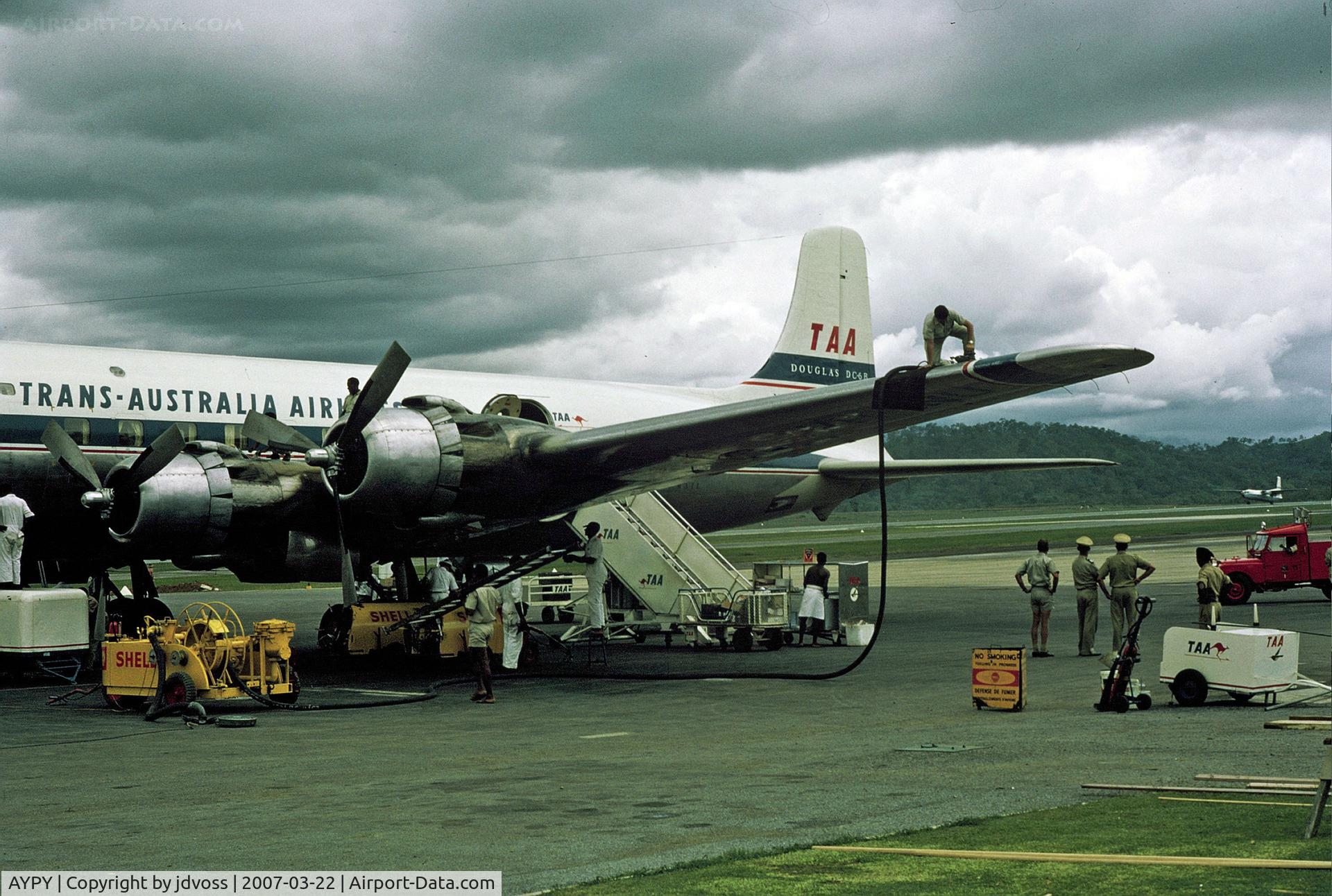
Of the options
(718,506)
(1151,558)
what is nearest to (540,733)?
(718,506)

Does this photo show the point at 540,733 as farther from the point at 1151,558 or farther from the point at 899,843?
the point at 1151,558

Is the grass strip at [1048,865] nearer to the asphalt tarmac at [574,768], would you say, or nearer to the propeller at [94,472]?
the asphalt tarmac at [574,768]

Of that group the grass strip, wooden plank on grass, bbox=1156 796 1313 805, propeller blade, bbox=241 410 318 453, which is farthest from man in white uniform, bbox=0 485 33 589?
wooden plank on grass, bbox=1156 796 1313 805

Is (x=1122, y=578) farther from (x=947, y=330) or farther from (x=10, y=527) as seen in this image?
(x=10, y=527)

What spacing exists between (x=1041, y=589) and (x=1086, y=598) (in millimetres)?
687

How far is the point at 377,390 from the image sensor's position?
16188 mm

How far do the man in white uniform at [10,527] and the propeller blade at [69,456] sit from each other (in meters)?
0.72

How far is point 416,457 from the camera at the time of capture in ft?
52.9

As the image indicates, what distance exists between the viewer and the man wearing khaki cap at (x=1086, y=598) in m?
18.8

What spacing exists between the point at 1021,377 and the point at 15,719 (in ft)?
38.1

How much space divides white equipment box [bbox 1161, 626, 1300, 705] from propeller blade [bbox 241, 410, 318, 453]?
1090cm

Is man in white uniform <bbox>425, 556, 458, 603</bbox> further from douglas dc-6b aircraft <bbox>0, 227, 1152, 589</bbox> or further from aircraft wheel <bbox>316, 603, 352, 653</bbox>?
douglas dc-6b aircraft <bbox>0, 227, 1152, 589</bbox>

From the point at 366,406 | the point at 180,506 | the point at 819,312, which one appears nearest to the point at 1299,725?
the point at 366,406

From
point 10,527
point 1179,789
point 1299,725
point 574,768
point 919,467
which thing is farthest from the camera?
point 919,467
